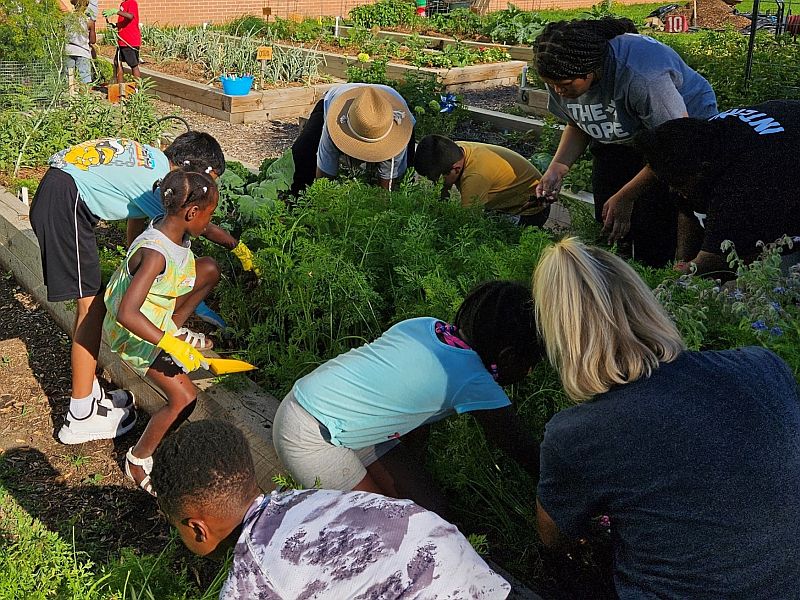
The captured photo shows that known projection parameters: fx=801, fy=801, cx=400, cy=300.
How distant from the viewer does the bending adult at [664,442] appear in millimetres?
1714

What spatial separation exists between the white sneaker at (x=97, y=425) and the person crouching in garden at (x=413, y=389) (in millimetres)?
1545

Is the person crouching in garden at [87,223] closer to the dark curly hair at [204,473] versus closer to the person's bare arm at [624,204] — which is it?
the person's bare arm at [624,204]

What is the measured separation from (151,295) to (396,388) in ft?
4.86

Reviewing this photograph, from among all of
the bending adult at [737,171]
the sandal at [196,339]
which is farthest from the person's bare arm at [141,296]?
the bending adult at [737,171]

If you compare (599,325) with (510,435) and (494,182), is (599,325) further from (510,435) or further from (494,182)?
(494,182)

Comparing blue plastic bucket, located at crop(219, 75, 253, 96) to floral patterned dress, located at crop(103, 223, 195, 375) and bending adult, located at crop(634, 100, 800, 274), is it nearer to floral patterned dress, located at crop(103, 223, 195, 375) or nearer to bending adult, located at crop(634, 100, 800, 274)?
floral patterned dress, located at crop(103, 223, 195, 375)

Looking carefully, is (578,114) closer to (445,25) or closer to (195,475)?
(195,475)

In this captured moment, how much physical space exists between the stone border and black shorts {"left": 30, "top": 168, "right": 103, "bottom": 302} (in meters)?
0.54

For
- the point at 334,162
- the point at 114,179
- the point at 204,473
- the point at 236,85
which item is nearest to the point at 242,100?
the point at 236,85

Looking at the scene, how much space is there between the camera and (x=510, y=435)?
2.39 meters

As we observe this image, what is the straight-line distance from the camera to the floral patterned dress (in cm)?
333

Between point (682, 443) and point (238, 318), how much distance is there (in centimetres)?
288

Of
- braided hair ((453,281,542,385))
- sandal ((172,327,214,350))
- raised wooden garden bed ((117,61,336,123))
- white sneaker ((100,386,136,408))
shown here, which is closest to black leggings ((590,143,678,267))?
braided hair ((453,281,542,385))

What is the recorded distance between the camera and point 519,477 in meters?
2.74
